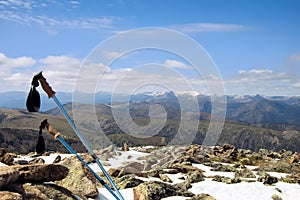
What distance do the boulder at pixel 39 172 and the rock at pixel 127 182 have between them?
695 cm

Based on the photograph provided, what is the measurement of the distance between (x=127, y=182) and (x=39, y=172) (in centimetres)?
890

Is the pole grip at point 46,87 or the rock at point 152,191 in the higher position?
the pole grip at point 46,87

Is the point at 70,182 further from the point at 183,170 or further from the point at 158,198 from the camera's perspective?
the point at 183,170

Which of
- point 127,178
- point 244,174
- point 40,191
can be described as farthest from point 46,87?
point 244,174

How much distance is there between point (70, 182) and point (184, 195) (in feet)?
27.8

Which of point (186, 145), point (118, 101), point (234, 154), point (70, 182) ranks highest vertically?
point (118, 101)

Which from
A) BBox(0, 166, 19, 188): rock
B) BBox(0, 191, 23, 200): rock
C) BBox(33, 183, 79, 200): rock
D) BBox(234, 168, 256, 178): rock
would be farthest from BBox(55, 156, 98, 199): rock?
BBox(234, 168, 256, 178): rock

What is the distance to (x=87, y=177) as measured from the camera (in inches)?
769

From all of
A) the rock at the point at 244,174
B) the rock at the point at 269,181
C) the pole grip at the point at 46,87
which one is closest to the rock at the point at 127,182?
the rock at the point at 269,181

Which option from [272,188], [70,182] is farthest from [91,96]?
[272,188]

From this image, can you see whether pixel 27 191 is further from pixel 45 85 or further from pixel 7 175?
pixel 45 85

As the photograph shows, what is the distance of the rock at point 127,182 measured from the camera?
2320cm

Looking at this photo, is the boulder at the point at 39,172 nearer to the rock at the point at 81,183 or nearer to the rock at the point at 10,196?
the rock at the point at 81,183

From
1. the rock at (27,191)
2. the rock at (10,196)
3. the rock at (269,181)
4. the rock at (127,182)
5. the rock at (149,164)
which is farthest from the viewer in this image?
the rock at (269,181)
